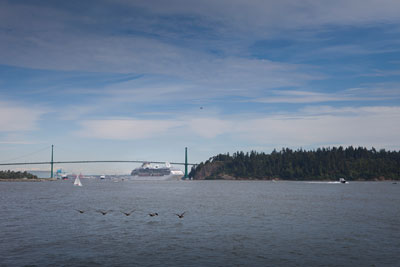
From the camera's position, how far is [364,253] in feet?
82.4

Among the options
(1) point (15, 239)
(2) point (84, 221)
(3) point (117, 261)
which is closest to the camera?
(3) point (117, 261)

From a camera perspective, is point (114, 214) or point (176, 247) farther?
point (114, 214)

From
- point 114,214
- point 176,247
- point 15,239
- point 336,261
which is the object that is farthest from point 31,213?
point 336,261

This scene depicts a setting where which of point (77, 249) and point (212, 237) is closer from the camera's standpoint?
point (77, 249)

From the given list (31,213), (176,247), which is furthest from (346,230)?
(31,213)

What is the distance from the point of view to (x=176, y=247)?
2709 cm

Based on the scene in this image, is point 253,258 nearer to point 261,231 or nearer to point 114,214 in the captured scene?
point 261,231

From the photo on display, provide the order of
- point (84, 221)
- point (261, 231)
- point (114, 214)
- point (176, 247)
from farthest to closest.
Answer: point (114, 214) < point (84, 221) < point (261, 231) < point (176, 247)

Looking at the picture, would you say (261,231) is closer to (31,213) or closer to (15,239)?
(15,239)

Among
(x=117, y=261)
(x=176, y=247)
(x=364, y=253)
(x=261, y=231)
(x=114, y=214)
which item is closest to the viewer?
(x=117, y=261)

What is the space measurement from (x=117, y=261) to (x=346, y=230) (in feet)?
70.6

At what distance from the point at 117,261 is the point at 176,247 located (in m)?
5.32

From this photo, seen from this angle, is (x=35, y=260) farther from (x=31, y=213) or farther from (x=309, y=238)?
(x=31, y=213)

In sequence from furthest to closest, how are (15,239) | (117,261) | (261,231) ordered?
(261,231), (15,239), (117,261)
